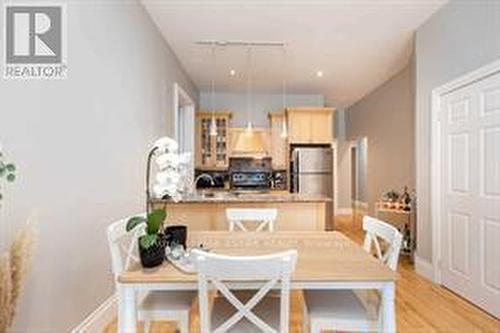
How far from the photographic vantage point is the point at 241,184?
7.08 meters

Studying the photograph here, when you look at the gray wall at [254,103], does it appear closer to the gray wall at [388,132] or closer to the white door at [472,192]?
the gray wall at [388,132]

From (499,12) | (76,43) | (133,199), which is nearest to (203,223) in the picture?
(133,199)

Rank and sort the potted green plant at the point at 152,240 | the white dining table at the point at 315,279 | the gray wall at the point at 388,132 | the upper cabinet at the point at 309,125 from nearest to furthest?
the white dining table at the point at 315,279
the potted green plant at the point at 152,240
the gray wall at the point at 388,132
the upper cabinet at the point at 309,125

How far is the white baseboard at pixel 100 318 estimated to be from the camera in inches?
95.3

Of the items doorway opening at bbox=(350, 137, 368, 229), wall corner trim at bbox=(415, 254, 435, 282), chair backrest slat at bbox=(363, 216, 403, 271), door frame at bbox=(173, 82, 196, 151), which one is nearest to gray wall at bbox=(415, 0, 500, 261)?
wall corner trim at bbox=(415, 254, 435, 282)

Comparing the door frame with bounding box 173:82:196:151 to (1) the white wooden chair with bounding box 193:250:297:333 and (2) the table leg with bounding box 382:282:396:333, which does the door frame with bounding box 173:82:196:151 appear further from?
(2) the table leg with bounding box 382:282:396:333

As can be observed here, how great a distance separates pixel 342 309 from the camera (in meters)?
1.85

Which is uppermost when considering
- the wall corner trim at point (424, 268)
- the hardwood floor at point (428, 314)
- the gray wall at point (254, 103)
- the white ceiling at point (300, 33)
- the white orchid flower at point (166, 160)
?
the white ceiling at point (300, 33)

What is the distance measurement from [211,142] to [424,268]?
4.34 metres

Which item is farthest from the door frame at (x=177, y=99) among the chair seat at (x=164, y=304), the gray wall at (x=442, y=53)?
the chair seat at (x=164, y=304)

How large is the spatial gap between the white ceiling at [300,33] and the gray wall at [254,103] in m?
1.08

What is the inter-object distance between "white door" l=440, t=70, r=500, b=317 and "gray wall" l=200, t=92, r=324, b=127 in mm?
3998

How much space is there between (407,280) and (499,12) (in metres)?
2.64

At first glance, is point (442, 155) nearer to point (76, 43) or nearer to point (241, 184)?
point (76, 43)
